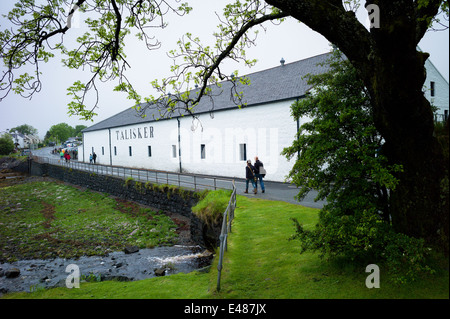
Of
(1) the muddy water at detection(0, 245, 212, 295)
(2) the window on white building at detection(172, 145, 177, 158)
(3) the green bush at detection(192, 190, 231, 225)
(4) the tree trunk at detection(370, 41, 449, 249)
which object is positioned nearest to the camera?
(4) the tree trunk at detection(370, 41, 449, 249)

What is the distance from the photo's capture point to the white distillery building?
2009 centimetres

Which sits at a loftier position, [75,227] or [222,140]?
[222,140]

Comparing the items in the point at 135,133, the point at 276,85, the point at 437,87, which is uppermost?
the point at 276,85

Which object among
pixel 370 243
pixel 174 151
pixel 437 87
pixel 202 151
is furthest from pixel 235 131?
pixel 370 243

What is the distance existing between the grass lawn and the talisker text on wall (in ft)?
90.0

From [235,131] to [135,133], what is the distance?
58.9ft

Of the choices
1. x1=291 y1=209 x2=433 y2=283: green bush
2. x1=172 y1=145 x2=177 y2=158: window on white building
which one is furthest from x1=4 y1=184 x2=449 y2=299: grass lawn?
x1=172 y1=145 x2=177 y2=158: window on white building

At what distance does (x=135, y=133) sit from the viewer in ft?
120

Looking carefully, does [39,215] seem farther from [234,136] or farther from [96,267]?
[234,136]

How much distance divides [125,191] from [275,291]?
20.9 metres

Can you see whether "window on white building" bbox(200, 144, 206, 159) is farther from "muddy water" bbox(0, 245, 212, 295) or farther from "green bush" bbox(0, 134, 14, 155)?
"green bush" bbox(0, 134, 14, 155)

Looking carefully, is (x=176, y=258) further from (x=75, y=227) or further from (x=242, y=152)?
(x=242, y=152)

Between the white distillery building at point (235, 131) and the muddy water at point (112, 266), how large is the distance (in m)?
6.29

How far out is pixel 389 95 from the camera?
3.88 metres
